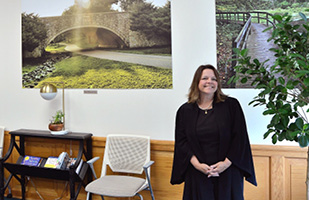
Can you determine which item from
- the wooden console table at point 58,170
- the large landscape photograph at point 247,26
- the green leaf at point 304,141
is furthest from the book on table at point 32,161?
the green leaf at point 304,141

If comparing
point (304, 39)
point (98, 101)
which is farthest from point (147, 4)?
point (304, 39)

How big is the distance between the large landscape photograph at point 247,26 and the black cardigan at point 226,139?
2.92ft

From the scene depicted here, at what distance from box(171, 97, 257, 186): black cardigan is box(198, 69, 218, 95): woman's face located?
0.13 meters

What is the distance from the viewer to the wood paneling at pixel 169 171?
10.7 feet

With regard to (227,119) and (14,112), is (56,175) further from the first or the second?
(227,119)

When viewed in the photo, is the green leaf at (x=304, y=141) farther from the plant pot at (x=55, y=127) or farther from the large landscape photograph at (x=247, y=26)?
the plant pot at (x=55, y=127)

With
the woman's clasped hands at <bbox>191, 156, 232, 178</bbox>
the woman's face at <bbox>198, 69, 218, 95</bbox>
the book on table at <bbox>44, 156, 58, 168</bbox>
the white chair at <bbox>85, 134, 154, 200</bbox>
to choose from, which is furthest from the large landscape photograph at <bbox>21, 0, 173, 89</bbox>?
the woman's clasped hands at <bbox>191, 156, 232, 178</bbox>

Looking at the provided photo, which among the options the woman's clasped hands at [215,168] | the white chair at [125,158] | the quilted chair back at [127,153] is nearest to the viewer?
the woman's clasped hands at [215,168]

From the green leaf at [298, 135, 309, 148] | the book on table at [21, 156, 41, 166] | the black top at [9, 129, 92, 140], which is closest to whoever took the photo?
the green leaf at [298, 135, 309, 148]

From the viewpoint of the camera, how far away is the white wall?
350 centimetres

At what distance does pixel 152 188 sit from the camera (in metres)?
3.77

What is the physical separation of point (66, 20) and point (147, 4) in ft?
3.63

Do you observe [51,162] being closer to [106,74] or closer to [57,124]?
[57,124]

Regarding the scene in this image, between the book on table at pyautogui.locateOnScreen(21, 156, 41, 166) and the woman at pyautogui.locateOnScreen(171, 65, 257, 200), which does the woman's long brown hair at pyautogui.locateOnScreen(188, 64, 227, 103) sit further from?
the book on table at pyautogui.locateOnScreen(21, 156, 41, 166)
